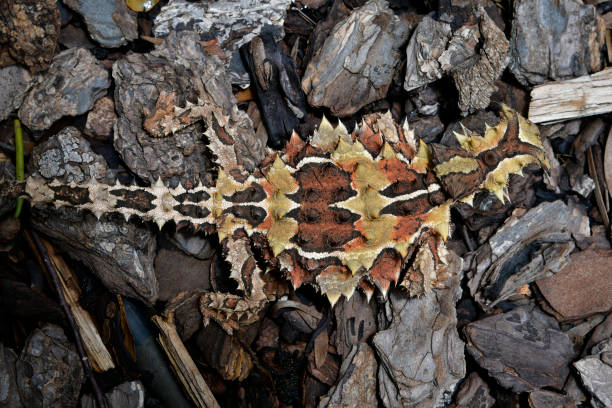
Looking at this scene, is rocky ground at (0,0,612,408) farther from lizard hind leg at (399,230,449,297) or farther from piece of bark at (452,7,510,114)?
lizard hind leg at (399,230,449,297)

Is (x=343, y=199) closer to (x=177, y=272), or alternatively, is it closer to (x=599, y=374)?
(x=177, y=272)

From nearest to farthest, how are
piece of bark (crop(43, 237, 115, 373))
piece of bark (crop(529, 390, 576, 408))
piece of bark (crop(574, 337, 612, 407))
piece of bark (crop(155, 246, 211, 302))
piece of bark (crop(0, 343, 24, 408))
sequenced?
piece of bark (crop(0, 343, 24, 408)), piece of bark (crop(574, 337, 612, 407)), piece of bark (crop(529, 390, 576, 408)), piece of bark (crop(43, 237, 115, 373)), piece of bark (crop(155, 246, 211, 302))

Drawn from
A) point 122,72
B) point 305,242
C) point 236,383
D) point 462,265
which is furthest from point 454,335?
point 122,72

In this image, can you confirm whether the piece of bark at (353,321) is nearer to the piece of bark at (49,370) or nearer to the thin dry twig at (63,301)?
the thin dry twig at (63,301)

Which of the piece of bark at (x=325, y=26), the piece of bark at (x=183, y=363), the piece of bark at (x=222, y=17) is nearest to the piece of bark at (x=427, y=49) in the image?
the piece of bark at (x=325, y=26)

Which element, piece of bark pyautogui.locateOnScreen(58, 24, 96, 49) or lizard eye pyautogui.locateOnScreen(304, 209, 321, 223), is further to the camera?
piece of bark pyautogui.locateOnScreen(58, 24, 96, 49)

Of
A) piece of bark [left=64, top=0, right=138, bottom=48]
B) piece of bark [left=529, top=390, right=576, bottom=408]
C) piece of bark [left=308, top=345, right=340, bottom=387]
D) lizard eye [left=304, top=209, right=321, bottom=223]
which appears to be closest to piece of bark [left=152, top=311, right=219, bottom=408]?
piece of bark [left=308, top=345, right=340, bottom=387]

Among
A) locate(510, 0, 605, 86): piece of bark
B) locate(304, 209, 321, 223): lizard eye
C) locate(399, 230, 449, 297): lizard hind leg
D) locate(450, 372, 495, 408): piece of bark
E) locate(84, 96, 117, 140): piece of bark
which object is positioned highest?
locate(84, 96, 117, 140): piece of bark
